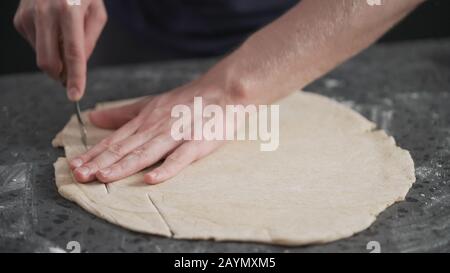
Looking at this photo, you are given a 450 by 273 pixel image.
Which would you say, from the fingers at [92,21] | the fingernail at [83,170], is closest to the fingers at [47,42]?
the fingers at [92,21]

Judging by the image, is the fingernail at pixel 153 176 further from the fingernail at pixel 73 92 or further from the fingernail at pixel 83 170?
the fingernail at pixel 73 92

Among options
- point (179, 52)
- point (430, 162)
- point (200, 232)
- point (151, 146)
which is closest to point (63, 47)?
point (151, 146)

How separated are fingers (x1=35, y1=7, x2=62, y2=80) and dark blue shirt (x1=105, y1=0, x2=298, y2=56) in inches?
27.1

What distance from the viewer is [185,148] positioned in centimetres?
137

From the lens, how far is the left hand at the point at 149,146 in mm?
1310

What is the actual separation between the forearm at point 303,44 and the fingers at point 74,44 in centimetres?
38

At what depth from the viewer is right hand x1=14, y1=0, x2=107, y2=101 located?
141 cm

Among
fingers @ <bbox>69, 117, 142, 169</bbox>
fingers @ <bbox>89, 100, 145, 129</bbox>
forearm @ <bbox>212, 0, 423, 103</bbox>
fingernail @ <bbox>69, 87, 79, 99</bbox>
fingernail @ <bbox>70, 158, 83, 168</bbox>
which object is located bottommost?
fingernail @ <bbox>70, 158, 83, 168</bbox>

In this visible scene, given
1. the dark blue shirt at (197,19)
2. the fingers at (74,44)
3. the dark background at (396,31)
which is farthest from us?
the dark background at (396,31)

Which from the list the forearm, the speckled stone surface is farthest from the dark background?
the forearm

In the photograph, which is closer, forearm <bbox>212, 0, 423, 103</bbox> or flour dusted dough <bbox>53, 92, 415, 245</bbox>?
flour dusted dough <bbox>53, 92, 415, 245</bbox>

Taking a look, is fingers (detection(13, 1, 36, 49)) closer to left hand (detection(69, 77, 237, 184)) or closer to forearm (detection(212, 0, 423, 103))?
left hand (detection(69, 77, 237, 184))

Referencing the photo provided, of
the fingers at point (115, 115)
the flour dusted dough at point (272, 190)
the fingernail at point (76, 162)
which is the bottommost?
the flour dusted dough at point (272, 190)
